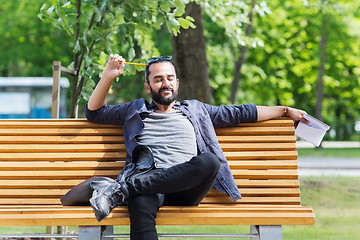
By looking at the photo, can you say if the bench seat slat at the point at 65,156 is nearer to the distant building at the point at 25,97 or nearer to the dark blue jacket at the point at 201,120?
the dark blue jacket at the point at 201,120

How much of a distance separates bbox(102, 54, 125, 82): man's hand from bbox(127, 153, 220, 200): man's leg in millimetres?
869

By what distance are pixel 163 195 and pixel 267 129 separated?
1112mm

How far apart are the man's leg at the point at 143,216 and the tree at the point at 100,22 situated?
171cm

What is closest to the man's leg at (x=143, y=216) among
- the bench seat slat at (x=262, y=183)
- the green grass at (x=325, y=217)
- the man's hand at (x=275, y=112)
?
the bench seat slat at (x=262, y=183)

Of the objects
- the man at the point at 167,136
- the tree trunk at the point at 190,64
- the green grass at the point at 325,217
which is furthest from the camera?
the tree trunk at the point at 190,64

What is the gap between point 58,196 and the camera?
3.69 metres

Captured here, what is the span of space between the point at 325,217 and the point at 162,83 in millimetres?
3478

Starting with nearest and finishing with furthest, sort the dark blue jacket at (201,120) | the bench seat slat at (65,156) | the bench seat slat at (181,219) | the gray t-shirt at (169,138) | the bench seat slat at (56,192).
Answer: the bench seat slat at (181,219) → the gray t-shirt at (169,138) → the dark blue jacket at (201,120) → the bench seat slat at (56,192) → the bench seat slat at (65,156)

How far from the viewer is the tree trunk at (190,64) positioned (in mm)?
6320

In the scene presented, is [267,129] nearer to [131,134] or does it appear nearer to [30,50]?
[131,134]

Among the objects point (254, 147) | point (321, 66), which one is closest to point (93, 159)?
point (254, 147)

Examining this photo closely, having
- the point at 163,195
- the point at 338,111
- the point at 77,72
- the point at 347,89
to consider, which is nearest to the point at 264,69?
the point at 347,89

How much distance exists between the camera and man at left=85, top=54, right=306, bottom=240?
9.82 feet

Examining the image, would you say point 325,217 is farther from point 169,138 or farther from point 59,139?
point 59,139
